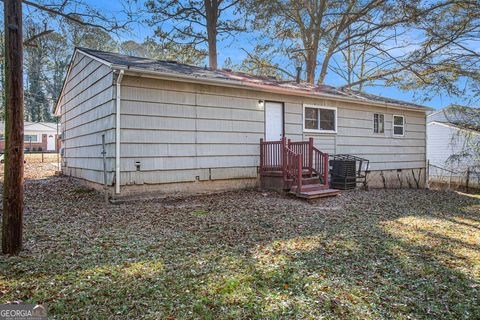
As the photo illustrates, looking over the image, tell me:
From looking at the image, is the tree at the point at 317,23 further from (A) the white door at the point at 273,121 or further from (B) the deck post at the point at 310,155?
(B) the deck post at the point at 310,155

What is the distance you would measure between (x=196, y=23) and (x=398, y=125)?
1021 cm

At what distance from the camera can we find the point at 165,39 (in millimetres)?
14750

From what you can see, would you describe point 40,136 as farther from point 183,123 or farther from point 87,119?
point 183,123

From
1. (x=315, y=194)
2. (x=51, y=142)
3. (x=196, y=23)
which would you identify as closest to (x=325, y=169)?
(x=315, y=194)

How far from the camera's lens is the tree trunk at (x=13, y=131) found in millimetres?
3455

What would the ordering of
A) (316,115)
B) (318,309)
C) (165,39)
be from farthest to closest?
(165,39) < (316,115) < (318,309)

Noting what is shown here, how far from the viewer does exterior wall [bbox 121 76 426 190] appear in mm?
6809

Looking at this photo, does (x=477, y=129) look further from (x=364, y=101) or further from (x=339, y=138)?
(x=339, y=138)

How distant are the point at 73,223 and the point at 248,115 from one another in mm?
5084

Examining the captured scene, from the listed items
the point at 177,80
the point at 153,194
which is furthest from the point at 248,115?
the point at 153,194

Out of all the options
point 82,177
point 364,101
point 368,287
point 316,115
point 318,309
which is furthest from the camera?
point 364,101

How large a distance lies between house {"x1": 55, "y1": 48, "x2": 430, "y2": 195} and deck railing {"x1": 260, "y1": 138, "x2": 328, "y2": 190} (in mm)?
405

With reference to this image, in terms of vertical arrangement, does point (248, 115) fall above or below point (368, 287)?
above

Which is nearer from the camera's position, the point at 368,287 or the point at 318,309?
the point at 318,309
